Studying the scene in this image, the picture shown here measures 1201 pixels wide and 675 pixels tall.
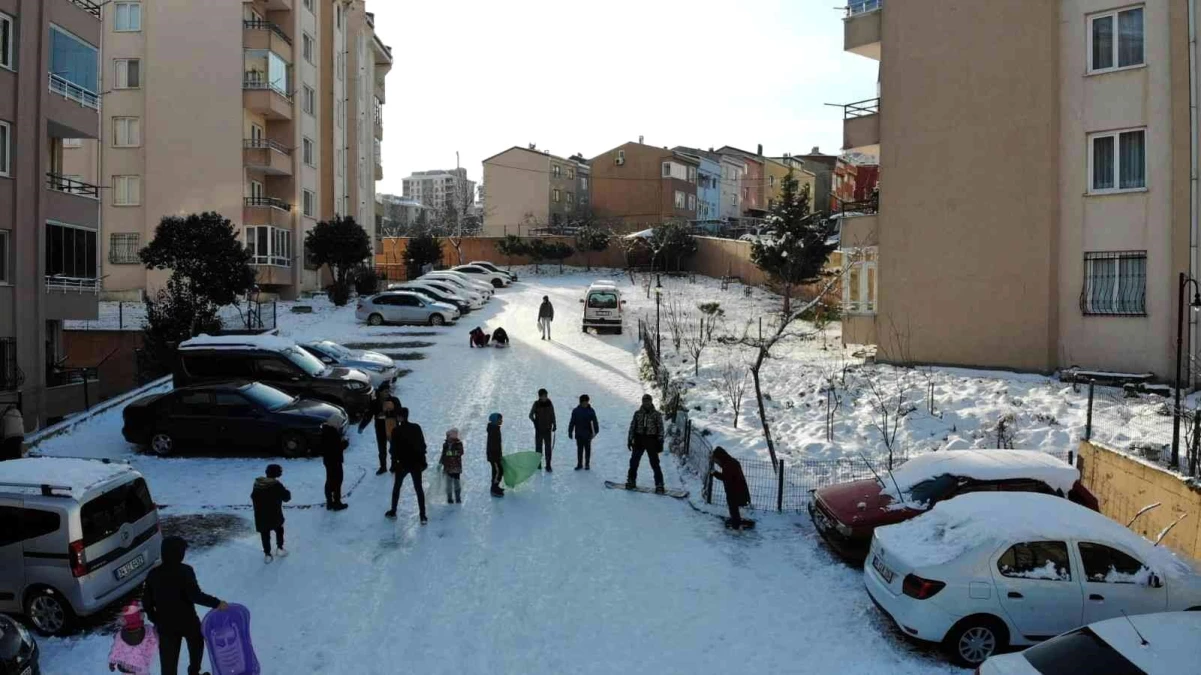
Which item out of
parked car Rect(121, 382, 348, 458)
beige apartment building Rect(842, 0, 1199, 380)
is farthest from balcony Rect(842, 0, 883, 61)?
parked car Rect(121, 382, 348, 458)

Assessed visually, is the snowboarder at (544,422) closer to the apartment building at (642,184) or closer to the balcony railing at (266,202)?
the balcony railing at (266,202)

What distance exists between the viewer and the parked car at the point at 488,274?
2174 inches

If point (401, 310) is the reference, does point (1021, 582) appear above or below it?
below

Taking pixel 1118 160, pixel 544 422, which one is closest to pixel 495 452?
pixel 544 422

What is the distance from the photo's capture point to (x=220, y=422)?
16.3 m

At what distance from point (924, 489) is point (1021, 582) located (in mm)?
2923

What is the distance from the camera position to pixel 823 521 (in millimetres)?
12008

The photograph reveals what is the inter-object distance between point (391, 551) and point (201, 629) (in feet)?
13.0

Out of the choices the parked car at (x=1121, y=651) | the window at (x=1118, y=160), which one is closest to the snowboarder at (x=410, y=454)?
the parked car at (x=1121, y=651)

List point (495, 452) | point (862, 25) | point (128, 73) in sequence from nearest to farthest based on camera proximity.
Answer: point (495, 452)
point (862, 25)
point (128, 73)

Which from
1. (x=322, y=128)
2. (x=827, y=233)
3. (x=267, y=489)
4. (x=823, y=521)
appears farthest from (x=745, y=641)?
(x=322, y=128)

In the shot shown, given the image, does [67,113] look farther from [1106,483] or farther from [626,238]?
[626,238]

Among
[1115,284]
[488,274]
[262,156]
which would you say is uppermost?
[262,156]

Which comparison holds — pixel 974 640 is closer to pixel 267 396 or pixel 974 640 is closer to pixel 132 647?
pixel 132 647
